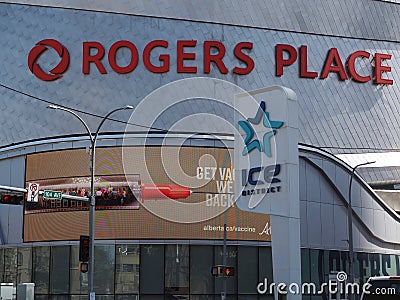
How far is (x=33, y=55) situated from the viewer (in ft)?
191

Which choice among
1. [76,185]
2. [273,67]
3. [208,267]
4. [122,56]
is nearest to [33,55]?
[122,56]

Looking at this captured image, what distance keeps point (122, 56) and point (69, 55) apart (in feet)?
13.4

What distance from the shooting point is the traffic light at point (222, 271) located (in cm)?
4309

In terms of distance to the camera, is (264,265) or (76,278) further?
(264,265)

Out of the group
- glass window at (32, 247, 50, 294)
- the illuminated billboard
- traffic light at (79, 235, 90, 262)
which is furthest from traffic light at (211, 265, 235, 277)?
glass window at (32, 247, 50, 294)

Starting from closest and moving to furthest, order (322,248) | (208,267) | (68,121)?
(208,267)
(322,248)
(68,121)

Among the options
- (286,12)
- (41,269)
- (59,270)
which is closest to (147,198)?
(59,270)

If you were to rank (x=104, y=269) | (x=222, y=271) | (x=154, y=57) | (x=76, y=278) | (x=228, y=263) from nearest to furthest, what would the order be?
(x=222, y=271) → (x=104, y=269) → (x=76, y=278) → (x=228, y=263) → (x=154, y=57)

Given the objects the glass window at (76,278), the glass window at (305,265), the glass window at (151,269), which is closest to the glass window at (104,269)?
the glass window at (76,278)

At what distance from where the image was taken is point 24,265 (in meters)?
49.1

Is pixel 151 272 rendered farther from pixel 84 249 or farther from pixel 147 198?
pixel 84 249

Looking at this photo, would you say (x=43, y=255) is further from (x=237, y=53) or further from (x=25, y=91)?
(x=237, y=53)

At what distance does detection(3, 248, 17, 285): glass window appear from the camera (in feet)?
163

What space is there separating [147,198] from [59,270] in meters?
7.34
